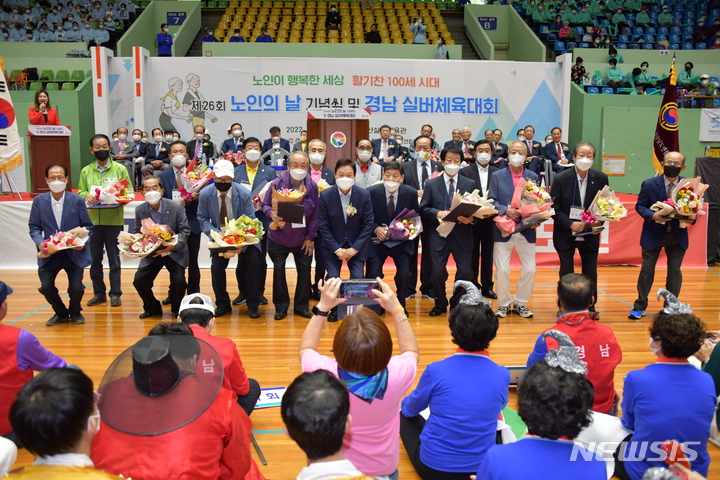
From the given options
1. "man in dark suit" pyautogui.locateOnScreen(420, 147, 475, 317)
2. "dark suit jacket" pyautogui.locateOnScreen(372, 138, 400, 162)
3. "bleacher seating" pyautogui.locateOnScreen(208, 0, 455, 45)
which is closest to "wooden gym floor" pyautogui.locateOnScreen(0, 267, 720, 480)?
"man in dark suit" pyautogui.locateOnScreen(420, 147, 475, 317)

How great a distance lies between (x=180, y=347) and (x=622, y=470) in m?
2.07

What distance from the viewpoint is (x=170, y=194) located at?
601 cm

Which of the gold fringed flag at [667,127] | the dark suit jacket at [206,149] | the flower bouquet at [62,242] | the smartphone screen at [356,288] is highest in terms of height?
the gold fringed flag at [667,127]

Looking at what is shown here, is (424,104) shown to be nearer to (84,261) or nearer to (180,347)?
(84,261)

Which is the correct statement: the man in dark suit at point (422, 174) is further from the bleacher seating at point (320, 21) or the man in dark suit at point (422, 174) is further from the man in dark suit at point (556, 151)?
the bleacher seating at point (320, 21)

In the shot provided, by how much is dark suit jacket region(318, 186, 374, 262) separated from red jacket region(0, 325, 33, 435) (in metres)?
3.03

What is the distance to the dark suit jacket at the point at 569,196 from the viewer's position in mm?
5508

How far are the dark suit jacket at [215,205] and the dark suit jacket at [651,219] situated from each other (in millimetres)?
3827

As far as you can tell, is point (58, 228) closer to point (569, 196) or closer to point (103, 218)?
point (103, 218)

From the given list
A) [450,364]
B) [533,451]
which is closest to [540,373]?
[533,451]

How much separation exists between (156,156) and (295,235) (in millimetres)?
6647

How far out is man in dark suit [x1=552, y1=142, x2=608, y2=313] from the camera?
548cm

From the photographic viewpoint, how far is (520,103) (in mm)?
13445

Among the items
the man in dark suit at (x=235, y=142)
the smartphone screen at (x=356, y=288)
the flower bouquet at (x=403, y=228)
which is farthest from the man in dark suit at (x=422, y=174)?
the man in dark suit at (x=235, y=142)
